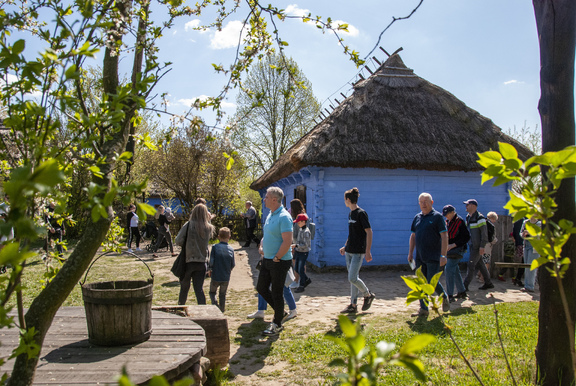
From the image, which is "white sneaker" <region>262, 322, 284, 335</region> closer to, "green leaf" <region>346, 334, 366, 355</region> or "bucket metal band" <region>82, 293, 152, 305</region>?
"bucket metal band" <region>82, 293, 152, 305</region>

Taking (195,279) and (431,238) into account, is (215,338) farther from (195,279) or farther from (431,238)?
(431,238)

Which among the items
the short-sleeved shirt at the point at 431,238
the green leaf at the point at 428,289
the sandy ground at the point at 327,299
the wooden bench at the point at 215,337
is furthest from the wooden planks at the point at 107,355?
the short-sleeved shirt at the point at 431,238

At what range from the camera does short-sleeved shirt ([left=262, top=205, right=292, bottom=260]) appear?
5.30 meters

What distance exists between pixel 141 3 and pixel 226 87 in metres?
0.73

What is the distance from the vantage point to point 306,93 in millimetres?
28781

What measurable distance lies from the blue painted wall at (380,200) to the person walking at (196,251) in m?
4.98

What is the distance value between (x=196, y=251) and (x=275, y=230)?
46.1 inches

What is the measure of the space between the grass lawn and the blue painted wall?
3.77 m

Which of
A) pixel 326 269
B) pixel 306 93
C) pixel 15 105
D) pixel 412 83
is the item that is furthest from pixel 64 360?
pixel 306 93

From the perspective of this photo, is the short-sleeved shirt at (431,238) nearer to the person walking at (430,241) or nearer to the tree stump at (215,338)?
the person walking at (430,241)

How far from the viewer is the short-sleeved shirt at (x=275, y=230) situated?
5.30 meters

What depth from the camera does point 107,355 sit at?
2875mm

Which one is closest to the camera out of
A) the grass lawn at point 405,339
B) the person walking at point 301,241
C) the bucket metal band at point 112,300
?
the bucket metal band at point 112,300

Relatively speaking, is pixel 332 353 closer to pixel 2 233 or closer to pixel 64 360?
pixel 64 360
